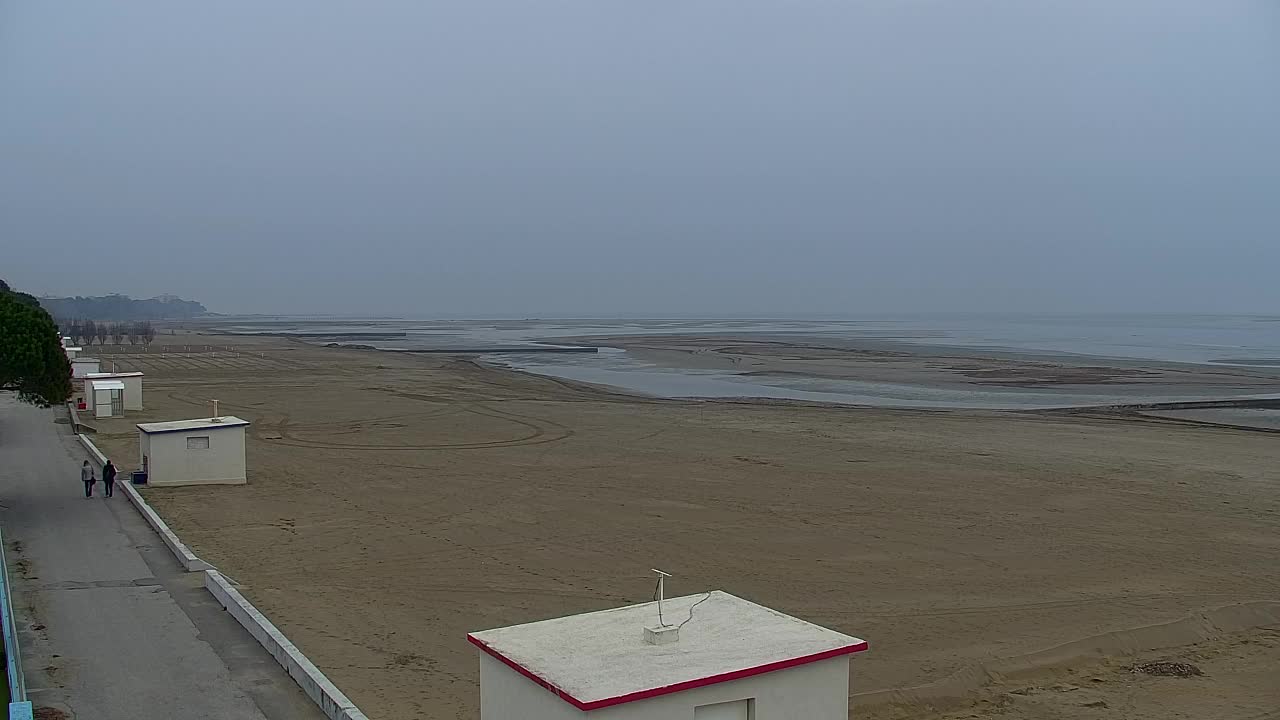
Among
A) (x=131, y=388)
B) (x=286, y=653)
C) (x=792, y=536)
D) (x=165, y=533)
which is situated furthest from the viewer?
(x=131, y=388)

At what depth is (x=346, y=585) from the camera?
18094 mm

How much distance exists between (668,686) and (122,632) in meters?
9.81

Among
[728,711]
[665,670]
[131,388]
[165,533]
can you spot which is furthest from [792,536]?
[131,388]

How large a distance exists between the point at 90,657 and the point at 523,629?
23.1ft

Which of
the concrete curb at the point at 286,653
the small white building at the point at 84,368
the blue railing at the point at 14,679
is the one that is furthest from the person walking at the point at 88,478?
the small white building at the point at 84,368

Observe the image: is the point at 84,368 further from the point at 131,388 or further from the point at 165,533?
the point at 165,533

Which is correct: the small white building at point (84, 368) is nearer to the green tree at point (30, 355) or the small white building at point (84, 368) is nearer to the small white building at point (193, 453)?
the green tree at point (30, 355)

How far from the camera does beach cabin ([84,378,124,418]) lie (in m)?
43.0

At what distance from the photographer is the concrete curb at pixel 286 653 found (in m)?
11.5

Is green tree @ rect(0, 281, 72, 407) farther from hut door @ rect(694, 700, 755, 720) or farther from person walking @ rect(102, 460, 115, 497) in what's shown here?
hut door @ rect(694, 700, 755, 720)

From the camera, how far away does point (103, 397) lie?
43.2m

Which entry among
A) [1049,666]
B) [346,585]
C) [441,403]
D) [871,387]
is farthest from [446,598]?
[871,387]

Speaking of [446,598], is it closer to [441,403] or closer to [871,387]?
[441,403]

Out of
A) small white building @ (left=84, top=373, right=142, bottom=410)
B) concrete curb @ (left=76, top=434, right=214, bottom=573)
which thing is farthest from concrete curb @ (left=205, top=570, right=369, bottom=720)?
small white building @ (left=84, top=373, right=142, bottom=410)
